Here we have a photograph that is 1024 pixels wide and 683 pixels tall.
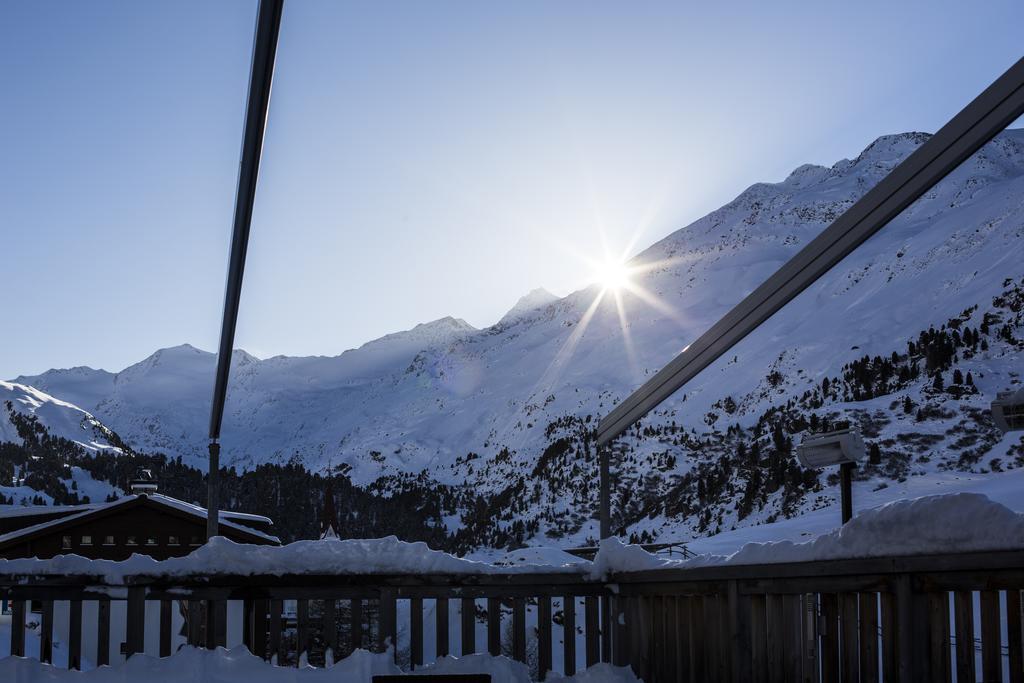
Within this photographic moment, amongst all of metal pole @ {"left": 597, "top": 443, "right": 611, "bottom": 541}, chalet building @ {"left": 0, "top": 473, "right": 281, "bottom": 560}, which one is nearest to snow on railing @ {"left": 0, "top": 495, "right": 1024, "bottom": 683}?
metal pole @ {"left": 597, "top": 443, "right": 611, "bottom": 541}

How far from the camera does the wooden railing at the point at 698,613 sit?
351cm

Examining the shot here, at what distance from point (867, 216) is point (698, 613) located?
100 inches

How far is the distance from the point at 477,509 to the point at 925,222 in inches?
2567

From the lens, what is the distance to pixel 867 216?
5586 millimetres

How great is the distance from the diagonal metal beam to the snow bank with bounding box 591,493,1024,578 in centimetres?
207

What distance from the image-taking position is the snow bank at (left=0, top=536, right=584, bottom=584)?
544 cm

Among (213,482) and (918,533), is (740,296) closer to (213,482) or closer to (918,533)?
(213,482)

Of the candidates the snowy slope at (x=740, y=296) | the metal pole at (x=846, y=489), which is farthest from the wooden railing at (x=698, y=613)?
the snowy slope at (x=740, y=296)

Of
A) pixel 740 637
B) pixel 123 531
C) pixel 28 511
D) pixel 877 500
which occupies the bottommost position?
pixel 123 531

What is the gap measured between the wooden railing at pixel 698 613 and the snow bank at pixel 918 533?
44 millimetres

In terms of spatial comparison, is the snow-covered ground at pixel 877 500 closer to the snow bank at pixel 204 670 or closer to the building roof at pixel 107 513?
the building roof at pixel 107 513

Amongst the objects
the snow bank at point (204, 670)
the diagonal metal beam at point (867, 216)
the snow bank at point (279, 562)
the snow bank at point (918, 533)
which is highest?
the diagonal metal beam at point (867, 216)

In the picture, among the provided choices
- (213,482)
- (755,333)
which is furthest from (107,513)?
(755,333)

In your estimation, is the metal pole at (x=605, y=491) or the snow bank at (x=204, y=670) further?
the metal pole at (x=605, y=491)
